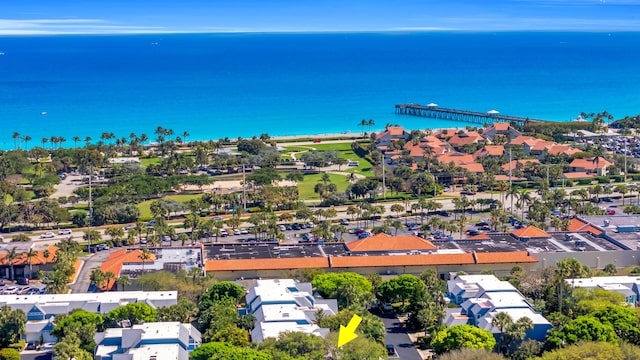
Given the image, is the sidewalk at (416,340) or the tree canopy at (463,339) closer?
the tree canopy at (463,339)

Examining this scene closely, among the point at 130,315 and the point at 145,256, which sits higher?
the point at 145,256

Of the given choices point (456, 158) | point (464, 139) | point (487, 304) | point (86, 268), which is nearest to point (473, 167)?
point (456, 158)

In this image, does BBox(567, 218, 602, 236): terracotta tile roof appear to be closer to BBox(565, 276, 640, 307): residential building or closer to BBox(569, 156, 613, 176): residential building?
BBox(565, 276, 640, 307): residential building

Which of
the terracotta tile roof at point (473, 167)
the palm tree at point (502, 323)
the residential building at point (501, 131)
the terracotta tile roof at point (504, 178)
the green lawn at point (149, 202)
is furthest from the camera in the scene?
the residential building at point (501, 131)

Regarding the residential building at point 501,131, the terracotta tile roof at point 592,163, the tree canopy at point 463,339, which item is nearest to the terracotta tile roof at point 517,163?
the terracotta tile roof at point 592,163

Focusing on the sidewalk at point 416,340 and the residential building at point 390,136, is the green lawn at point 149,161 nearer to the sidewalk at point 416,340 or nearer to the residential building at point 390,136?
the residential building at point 390,136

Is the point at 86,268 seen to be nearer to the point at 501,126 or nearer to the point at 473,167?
the point at 473,167
